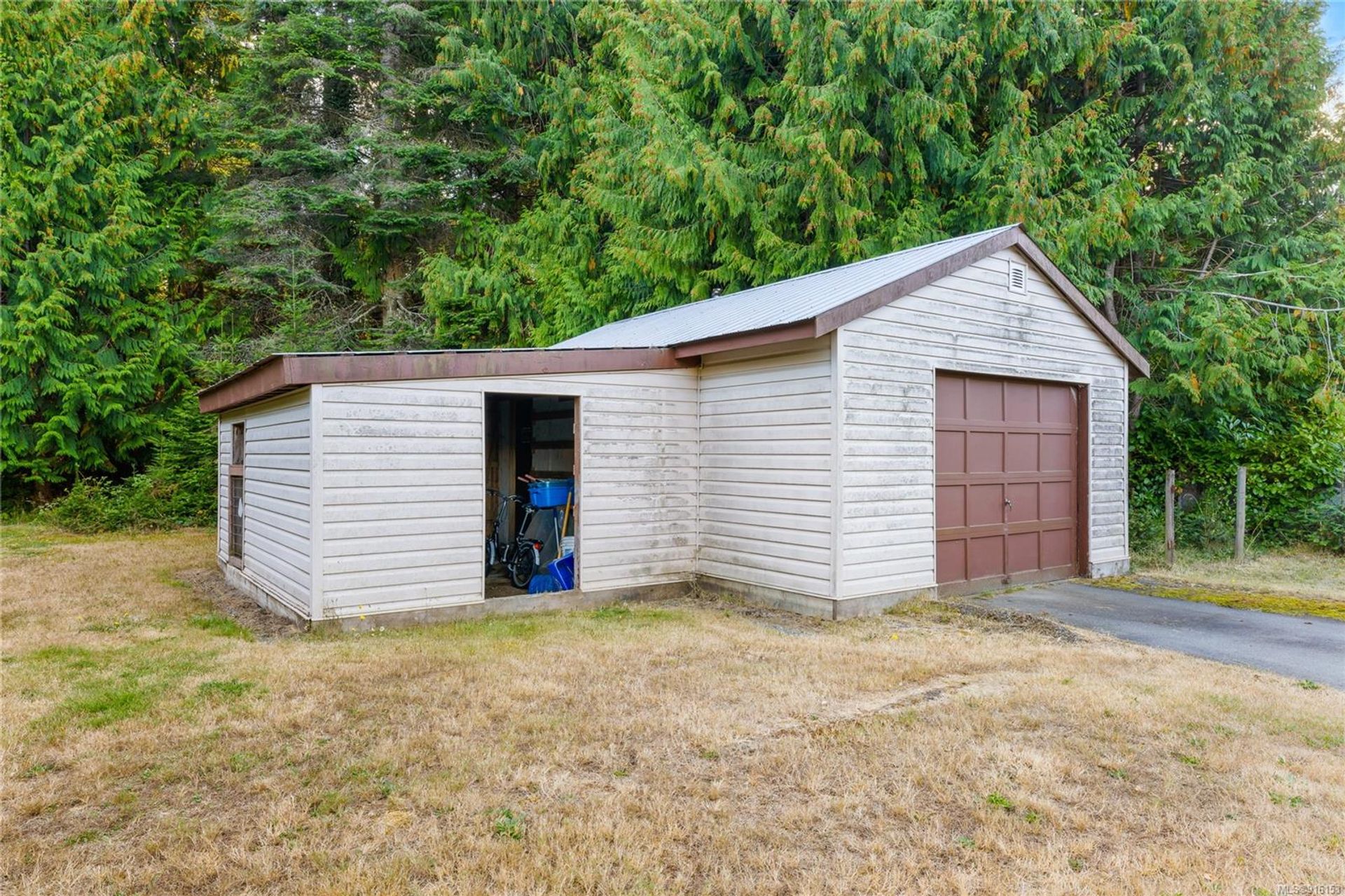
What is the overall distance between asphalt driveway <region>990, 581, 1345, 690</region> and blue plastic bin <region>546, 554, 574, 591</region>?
12.4 ft

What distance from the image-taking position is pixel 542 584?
7750 millimetres

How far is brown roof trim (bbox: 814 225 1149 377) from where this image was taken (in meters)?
6.48

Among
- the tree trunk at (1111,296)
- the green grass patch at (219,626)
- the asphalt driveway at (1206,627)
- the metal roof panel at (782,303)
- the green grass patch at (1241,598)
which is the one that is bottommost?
the green grass patch at (219,626)

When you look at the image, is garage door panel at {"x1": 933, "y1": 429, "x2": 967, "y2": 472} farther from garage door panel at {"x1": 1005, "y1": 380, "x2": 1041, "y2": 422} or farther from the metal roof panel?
the metal roof panel

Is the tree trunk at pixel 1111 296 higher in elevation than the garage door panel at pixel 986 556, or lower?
higher

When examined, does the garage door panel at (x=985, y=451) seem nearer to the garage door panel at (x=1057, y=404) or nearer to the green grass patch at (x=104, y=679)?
the garage door panel at (x=1057, y=404)

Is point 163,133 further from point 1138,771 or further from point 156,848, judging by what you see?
point 1138,771

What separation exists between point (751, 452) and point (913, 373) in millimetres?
1576

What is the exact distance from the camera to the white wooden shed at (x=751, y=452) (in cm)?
620

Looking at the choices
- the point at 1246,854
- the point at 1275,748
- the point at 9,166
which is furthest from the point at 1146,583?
the point at 9,166

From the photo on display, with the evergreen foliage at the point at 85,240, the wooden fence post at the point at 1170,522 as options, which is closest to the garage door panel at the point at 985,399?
the wooden fence post at the point at 1170,522

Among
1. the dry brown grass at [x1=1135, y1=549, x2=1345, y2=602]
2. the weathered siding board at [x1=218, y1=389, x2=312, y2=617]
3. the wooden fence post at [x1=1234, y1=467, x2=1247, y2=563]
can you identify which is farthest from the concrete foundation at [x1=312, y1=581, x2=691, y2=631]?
the wooden fence post at [x1=1234, y1=467, x2=1247, y2=563]

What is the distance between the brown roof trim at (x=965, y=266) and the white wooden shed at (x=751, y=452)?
0.08 ft

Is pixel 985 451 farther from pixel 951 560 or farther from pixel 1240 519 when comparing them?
pixel 1240 519
